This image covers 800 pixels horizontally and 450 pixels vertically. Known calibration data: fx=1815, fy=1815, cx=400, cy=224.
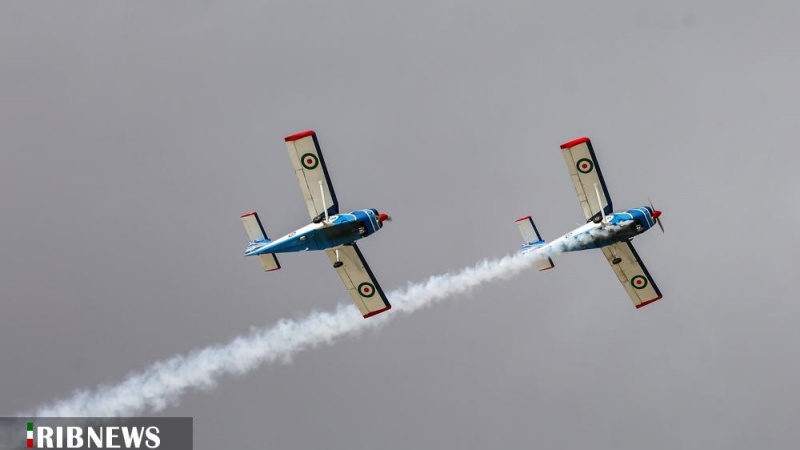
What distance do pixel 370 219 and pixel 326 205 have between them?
2.20 meters

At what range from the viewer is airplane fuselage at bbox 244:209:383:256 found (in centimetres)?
8181

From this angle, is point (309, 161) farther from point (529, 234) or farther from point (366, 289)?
point (529, 234)

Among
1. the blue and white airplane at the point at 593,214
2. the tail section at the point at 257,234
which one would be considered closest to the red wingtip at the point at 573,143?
the blue and white airplane at the point at 593,214

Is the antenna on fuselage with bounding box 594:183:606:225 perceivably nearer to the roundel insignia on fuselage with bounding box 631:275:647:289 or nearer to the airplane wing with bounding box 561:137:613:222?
the airplane wing with bounding box 561:137:613:222

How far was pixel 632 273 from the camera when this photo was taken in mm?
86875

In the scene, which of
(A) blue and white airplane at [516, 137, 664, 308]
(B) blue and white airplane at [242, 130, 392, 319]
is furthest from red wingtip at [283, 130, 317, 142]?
(A) blue and white airplane at [516, 137, 664, 308]

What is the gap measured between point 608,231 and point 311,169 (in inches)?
550

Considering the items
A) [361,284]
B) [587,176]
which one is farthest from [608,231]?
[361,284]

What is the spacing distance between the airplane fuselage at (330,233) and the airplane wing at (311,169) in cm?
67

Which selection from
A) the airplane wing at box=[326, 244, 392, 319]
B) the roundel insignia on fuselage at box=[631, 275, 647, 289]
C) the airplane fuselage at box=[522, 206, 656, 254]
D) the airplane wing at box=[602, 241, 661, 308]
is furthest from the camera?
the roundel insignia on fuselage at box=[631, 275, 647, 289]

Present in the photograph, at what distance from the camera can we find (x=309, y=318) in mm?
88312

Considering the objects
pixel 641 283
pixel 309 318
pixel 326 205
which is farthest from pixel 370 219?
pixel 641 283

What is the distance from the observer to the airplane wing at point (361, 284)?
3346 inches

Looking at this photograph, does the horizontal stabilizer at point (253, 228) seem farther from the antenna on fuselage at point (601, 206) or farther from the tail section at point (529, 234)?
the antenna on fuselage at point (601, 206)
